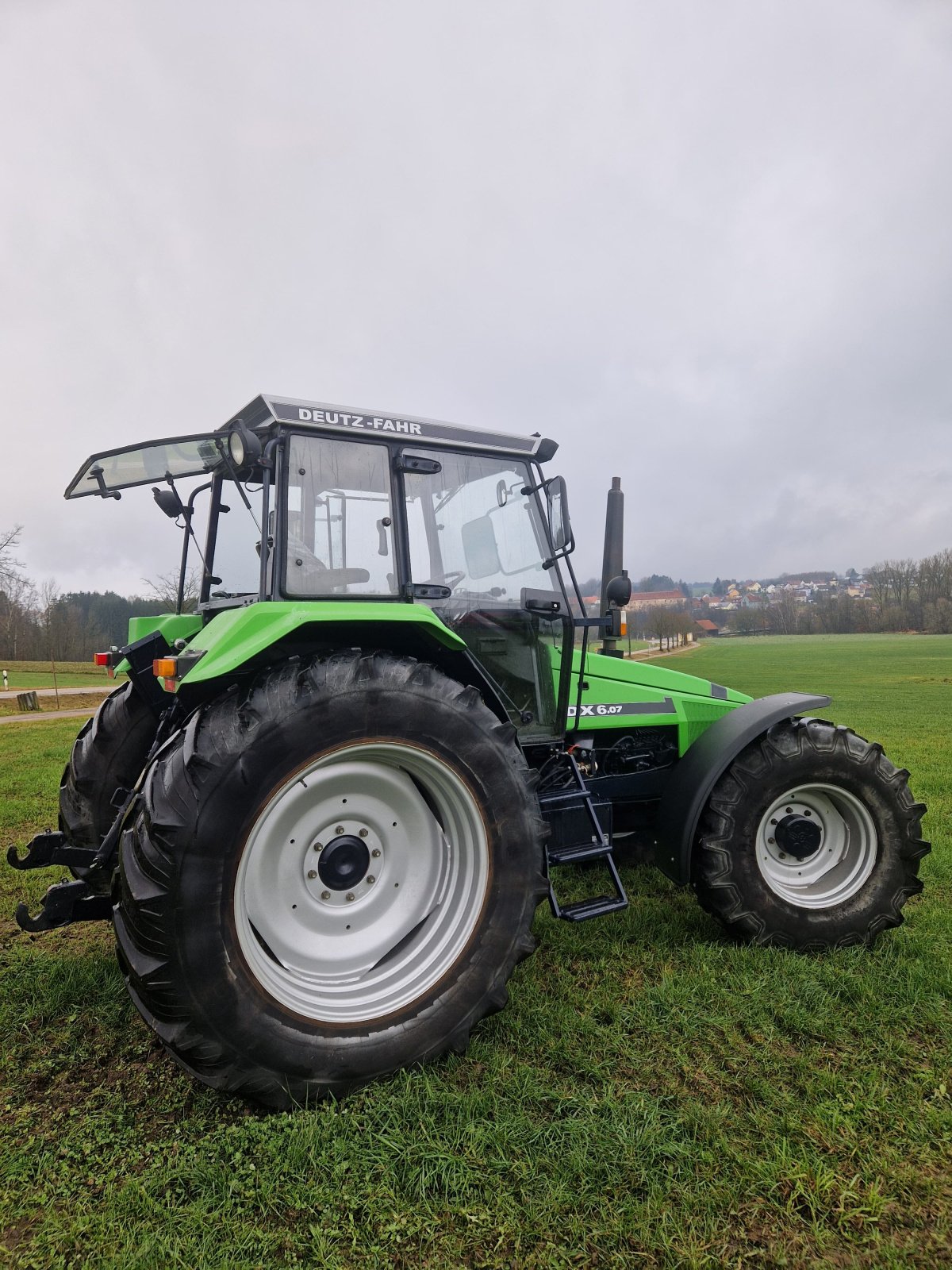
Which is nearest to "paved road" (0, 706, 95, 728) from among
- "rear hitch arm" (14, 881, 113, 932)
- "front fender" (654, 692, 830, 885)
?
"rear hitch arm" (14, 881, 113, 932)

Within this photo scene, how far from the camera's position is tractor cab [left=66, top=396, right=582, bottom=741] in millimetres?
2752

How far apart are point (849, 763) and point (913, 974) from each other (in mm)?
886

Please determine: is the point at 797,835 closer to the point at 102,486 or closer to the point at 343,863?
the point at 343,863

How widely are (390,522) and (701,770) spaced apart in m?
1.83

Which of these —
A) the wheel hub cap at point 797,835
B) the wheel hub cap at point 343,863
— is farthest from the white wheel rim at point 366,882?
the wheel hub cap at point 797,835

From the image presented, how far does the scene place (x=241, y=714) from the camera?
83.0 inches

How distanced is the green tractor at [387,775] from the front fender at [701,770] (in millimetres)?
16

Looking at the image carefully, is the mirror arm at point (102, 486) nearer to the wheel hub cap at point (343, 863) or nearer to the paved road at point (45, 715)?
the wheel hub cap at point (343, 863)

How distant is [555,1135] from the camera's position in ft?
6.47

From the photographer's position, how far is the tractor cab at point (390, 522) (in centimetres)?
275

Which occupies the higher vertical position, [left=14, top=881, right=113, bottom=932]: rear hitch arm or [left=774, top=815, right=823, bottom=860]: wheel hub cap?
[left=14, top=881, right=113, bottom=932]: rear hitch arm

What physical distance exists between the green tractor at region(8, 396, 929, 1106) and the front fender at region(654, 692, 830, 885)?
0.02 meters

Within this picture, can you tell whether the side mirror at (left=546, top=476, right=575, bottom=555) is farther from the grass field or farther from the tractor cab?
the grass field

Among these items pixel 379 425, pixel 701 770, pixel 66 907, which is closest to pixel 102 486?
pixel 379 425
